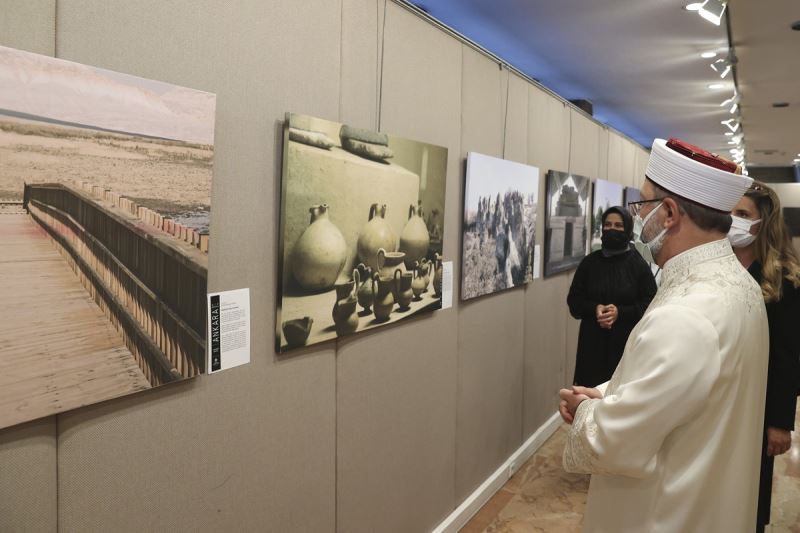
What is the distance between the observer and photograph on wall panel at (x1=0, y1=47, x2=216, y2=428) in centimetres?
125

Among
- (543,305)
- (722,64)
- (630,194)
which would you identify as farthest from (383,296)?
(630,194)

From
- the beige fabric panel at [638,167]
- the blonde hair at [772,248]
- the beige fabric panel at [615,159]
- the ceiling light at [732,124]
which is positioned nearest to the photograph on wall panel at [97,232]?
the blonde hair at [772,248]

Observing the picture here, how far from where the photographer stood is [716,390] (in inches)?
61.6

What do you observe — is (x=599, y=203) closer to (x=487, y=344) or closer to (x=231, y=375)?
(x=487, y=344)

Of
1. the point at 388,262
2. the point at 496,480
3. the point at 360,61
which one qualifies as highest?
the point at 360,61

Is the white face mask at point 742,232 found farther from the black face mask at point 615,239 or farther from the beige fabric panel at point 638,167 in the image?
the beige fabric panel at point 638,167

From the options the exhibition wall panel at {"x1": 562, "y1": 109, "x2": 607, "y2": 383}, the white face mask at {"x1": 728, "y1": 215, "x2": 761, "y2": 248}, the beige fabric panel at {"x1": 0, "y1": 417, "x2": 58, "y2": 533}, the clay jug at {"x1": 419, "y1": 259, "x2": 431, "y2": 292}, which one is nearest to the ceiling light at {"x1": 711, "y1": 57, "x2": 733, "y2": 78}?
the exhibition wall panel at {"x1": 562, "y1": 109, "x2": 607, "y2": 383}

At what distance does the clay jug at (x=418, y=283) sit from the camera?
2.78 m

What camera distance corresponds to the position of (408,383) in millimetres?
2861

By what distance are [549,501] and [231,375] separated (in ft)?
9.48

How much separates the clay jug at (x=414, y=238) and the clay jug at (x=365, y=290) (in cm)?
28

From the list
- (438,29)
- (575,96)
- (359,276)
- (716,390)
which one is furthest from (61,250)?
(575,96)

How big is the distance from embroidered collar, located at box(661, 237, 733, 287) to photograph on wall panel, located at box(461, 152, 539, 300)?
5.38 feet

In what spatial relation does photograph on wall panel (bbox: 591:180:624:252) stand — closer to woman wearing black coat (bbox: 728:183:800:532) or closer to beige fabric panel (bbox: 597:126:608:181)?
beige fabric panel (bbox: 597:126:608:181)
